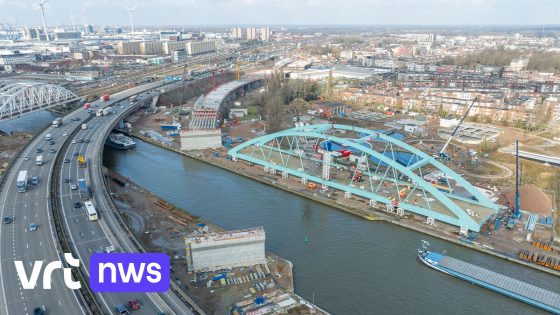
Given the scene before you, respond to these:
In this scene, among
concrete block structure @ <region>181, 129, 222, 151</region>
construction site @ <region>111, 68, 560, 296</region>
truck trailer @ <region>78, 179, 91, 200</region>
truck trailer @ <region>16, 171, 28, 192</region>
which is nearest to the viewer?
construction site @ <region>111, 68, 560, 296</region>

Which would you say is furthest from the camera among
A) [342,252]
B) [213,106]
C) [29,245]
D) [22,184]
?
[213,106]

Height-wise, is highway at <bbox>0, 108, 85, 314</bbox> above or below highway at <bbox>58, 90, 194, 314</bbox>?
above

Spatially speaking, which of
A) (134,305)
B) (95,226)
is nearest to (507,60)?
(95,226)

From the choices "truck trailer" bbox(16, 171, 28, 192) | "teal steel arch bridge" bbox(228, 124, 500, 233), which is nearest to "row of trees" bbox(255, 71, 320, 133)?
"teal steel arch bridge" bbox(228, 124, 500, 233)

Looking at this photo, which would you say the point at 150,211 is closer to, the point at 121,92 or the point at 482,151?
the point at 482,151

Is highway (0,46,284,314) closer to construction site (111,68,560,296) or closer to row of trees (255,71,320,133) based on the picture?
construction site (111,68,560,296)

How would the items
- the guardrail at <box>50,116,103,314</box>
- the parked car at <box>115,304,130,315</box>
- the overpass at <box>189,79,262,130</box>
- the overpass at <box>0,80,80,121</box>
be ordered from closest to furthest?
the parked car at <box>115,304,130,315</box>
the guardrail at <box>50,116,103,314</box>
the overpass at <box>0,80,80,121</box>
the overpass at <box>189,79,262,130</box>

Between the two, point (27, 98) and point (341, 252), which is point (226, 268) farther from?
point (27, 98)

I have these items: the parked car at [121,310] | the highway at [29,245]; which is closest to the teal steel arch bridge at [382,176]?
the highway at [29,245]

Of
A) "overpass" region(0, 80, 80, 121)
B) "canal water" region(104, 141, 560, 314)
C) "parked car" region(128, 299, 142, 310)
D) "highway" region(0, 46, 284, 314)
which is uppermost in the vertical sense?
"overpass" region(0, 80, 80, 121)
